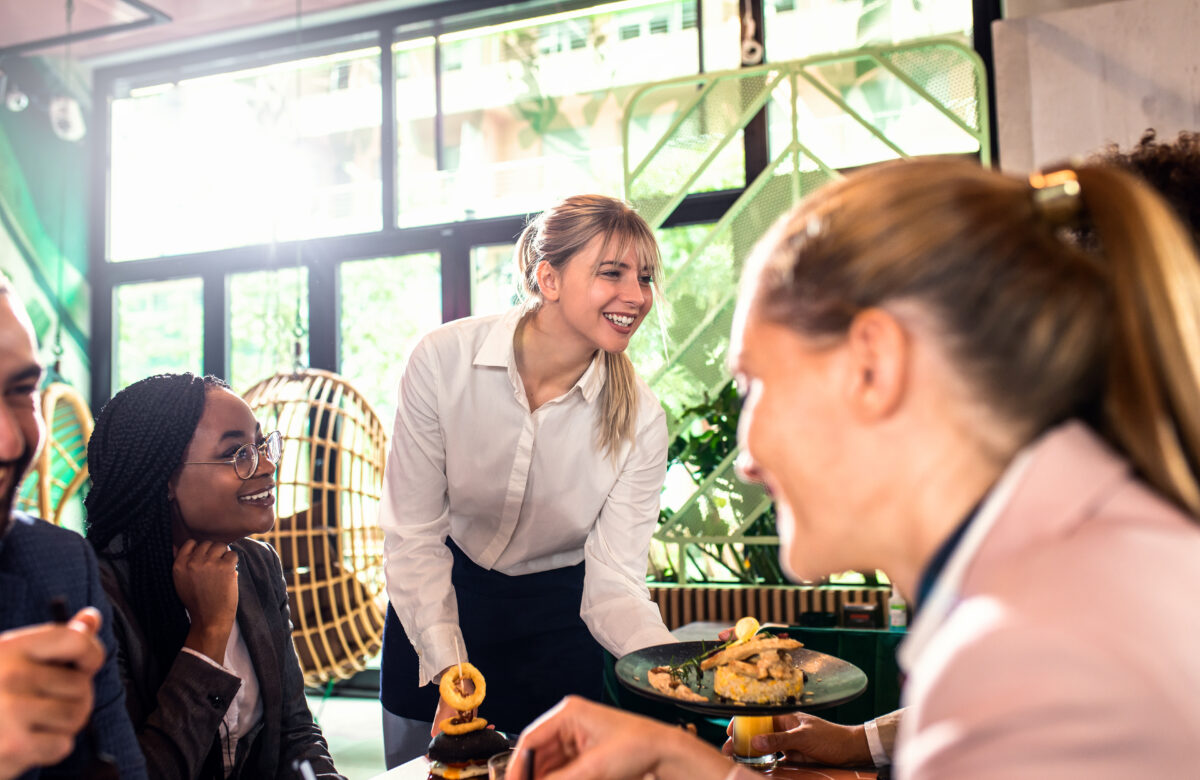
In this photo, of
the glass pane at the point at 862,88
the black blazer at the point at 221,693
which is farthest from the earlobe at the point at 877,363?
the glass pane at the point at 862,88

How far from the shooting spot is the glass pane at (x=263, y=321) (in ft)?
18.8

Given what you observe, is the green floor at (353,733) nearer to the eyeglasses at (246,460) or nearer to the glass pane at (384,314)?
the glass pane at (384,314)

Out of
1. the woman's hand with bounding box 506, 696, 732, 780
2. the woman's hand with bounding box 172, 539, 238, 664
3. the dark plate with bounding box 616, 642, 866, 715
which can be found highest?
the woman's hand with bounding box 172, 539, 238, 664

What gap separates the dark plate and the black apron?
69cm

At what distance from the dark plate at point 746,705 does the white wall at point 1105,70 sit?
264 centimetres

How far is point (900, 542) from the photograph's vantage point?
76 centimetres

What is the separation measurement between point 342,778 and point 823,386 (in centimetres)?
137

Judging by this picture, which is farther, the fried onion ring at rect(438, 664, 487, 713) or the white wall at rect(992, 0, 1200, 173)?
the white wall at rect(992, 0, 1200, 173)

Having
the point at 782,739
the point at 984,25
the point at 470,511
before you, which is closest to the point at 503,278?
the point at 984,25

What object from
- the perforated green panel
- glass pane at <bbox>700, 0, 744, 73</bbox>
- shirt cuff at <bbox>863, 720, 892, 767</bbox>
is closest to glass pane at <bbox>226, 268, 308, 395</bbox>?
the perforated green panel

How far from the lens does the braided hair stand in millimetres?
1669

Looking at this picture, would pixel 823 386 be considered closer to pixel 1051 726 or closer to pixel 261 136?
pixel 1051 726

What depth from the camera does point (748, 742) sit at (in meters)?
1.45

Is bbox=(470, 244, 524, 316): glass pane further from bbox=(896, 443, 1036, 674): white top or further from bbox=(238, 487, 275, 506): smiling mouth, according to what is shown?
bbox=(896, 443, 1036, 674): white top
